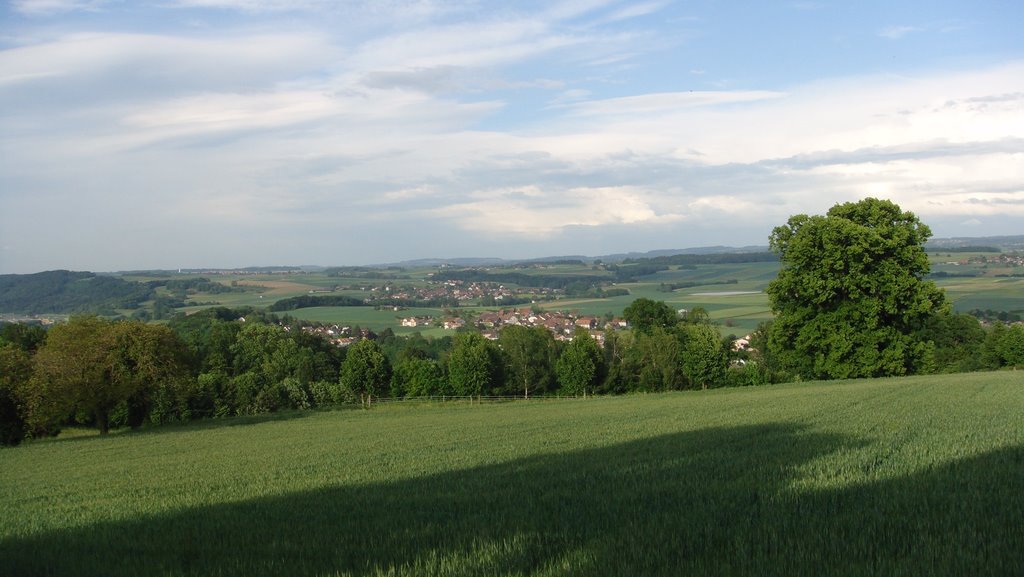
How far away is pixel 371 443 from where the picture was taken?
84.2ft

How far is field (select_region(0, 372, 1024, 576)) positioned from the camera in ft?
21.0

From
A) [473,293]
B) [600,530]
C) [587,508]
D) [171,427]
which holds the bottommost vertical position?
[171,427]

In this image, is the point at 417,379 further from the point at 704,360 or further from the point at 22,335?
the point at 22,335

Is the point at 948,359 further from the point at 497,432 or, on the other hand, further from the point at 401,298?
the point at 401,298

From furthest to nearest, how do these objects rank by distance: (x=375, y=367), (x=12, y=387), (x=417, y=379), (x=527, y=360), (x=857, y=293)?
(x=527, y=360) < (x=375, y=367) < (x=417, y=379) < (x=857, y=293) < (x=12, y=387)

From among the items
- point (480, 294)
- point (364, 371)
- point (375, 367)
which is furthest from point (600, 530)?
point (480, 294)

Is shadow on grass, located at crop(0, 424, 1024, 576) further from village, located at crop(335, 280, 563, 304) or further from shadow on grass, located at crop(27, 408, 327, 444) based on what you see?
village, located at crop(335, 280, 563, 304)

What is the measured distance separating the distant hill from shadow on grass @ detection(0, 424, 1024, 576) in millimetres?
142246

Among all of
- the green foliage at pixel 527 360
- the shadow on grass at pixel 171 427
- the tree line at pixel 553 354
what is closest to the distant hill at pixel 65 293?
the tree line at pixel 553 354

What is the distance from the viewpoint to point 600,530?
7.55 metres

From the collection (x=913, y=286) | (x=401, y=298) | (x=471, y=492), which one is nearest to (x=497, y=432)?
(x=471, y=492)

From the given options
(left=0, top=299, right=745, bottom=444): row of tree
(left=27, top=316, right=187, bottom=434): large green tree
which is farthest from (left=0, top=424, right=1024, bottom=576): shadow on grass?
(left=0, top=299, right=745, bottom=444): row of tree

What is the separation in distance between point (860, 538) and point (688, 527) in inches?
60.3

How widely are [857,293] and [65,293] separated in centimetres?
15866
